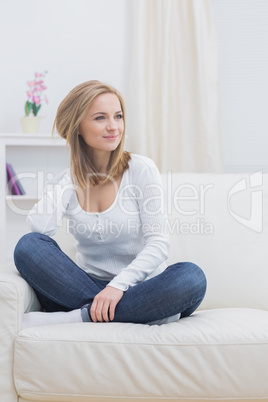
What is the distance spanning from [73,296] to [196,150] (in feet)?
5.94

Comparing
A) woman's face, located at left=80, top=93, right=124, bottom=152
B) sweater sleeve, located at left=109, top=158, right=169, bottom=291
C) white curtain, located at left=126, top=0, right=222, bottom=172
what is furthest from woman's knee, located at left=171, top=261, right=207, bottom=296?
white curtain, located at left=126, top=0, right=222, bottom=172

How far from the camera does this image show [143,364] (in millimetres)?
1487

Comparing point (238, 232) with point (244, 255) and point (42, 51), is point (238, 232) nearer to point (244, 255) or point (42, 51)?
point (244, 255)

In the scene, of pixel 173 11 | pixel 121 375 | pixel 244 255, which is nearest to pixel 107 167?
pixel 244 255

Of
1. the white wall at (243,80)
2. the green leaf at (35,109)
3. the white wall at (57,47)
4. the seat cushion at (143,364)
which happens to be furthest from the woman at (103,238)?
the white wall at (243,80)

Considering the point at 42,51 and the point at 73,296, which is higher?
the point at 42,51

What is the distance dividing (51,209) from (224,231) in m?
0.63

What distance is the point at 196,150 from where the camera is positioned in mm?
3299

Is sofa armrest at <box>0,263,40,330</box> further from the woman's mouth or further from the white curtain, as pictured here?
the white curtain

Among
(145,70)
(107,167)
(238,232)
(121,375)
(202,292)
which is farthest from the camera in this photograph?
(145,70)

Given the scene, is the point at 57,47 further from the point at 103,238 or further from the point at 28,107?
the point at 103,238

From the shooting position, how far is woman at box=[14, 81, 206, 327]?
1606 millimetres

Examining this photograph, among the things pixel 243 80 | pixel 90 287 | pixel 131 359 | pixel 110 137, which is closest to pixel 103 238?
A: pixel 90 287

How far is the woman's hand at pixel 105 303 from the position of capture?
161 cm
